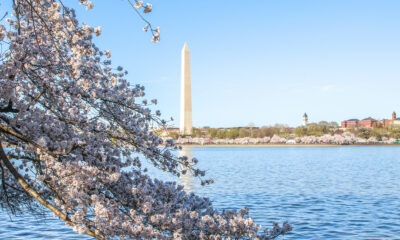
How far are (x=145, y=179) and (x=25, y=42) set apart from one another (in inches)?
80.1

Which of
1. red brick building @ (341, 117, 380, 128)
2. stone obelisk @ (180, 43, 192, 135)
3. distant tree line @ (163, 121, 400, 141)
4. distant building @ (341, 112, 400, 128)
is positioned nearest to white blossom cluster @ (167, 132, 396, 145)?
distant tree line @ (163, 121, 400, 141)

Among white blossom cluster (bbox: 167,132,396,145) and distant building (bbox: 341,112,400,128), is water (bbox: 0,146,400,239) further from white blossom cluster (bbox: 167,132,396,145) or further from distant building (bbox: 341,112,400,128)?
distant building (bbox: 341,112,400,128)

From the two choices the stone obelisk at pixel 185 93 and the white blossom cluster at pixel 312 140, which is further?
the white blossom cluster at pixel 312 140

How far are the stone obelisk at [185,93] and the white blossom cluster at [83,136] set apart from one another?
49.6 m

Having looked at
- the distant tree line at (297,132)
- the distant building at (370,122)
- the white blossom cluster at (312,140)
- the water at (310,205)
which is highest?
the distant building at (370,122)

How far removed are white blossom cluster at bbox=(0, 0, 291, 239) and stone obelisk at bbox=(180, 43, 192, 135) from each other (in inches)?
1951

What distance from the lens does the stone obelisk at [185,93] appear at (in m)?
56.4

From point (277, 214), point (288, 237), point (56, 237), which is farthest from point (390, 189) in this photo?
point (56, 237)

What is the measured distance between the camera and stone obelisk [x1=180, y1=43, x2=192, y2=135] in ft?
185

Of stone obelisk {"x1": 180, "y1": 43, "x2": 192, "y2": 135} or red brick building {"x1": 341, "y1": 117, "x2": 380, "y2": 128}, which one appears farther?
red brick building {"x1": 341, "y1": 117, "x2": 380, "y2": 128}

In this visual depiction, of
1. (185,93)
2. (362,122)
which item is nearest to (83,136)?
(185,93)

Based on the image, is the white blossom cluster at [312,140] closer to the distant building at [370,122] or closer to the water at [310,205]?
the distant building at [370,122]

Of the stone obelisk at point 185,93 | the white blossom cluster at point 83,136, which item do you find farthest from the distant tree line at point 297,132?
the white blossom cluster at point 83,136

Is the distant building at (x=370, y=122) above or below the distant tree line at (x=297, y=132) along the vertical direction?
above
